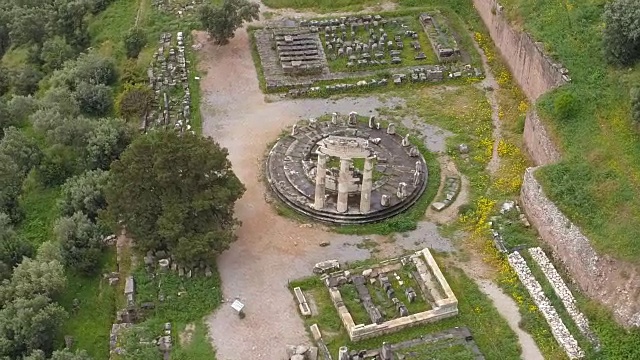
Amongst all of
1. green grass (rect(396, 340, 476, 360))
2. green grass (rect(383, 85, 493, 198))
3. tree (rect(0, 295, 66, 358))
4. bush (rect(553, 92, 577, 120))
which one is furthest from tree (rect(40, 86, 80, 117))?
bush (rect(553, 92, 577, 120))

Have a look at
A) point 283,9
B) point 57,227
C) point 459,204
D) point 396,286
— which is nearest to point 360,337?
point 396,286

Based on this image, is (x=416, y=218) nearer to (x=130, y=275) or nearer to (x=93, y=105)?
(x=130, y=275)

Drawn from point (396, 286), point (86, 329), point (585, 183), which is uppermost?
point (585, 183)

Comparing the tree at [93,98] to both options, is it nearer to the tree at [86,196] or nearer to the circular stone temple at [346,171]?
the tree at [86,196]

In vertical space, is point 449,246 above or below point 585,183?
below

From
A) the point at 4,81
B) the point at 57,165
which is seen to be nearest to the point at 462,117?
the point at 57,165

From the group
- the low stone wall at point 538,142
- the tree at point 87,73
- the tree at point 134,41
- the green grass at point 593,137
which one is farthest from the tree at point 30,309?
the low stone wall at point 538,142
